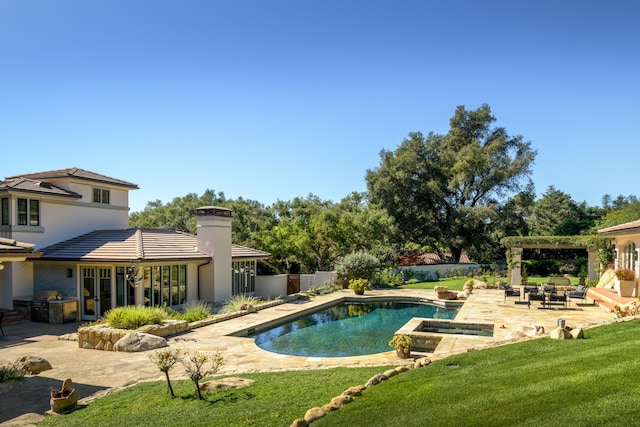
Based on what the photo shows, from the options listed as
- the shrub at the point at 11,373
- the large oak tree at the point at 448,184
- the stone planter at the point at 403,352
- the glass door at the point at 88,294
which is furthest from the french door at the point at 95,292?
the large oak tree at the point at 448,184

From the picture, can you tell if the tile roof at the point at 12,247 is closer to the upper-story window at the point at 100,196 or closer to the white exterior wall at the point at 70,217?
the white exterior wall at the point at 70,217

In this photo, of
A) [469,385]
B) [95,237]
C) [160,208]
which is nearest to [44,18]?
[95,237]

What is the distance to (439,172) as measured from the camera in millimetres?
41656

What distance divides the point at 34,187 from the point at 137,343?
10978mm

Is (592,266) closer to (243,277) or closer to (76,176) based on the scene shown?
(243,277)

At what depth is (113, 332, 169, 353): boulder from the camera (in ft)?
40.1

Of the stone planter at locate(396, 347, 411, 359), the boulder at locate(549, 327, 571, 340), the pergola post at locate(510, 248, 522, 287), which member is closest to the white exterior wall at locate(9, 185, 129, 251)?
the stone planter at locate(396, 347, 411, 359)

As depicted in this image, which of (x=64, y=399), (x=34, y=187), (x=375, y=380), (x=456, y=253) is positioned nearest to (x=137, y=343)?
(x=64, y=399)

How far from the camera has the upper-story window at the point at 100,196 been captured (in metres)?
22.2

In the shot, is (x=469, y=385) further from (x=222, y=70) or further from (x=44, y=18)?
(x=44, y=18)

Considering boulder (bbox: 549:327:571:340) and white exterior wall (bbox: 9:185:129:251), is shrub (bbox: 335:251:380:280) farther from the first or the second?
boulder (bbox: 549:327:571:340)

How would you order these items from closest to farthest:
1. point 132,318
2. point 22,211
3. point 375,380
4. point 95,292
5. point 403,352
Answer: point 375,380 → point 403,352 → point 132,318 → point 95,292 → point 22,211

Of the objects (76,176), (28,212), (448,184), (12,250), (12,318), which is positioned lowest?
(12,318)

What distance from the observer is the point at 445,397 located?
6566 millimetres
